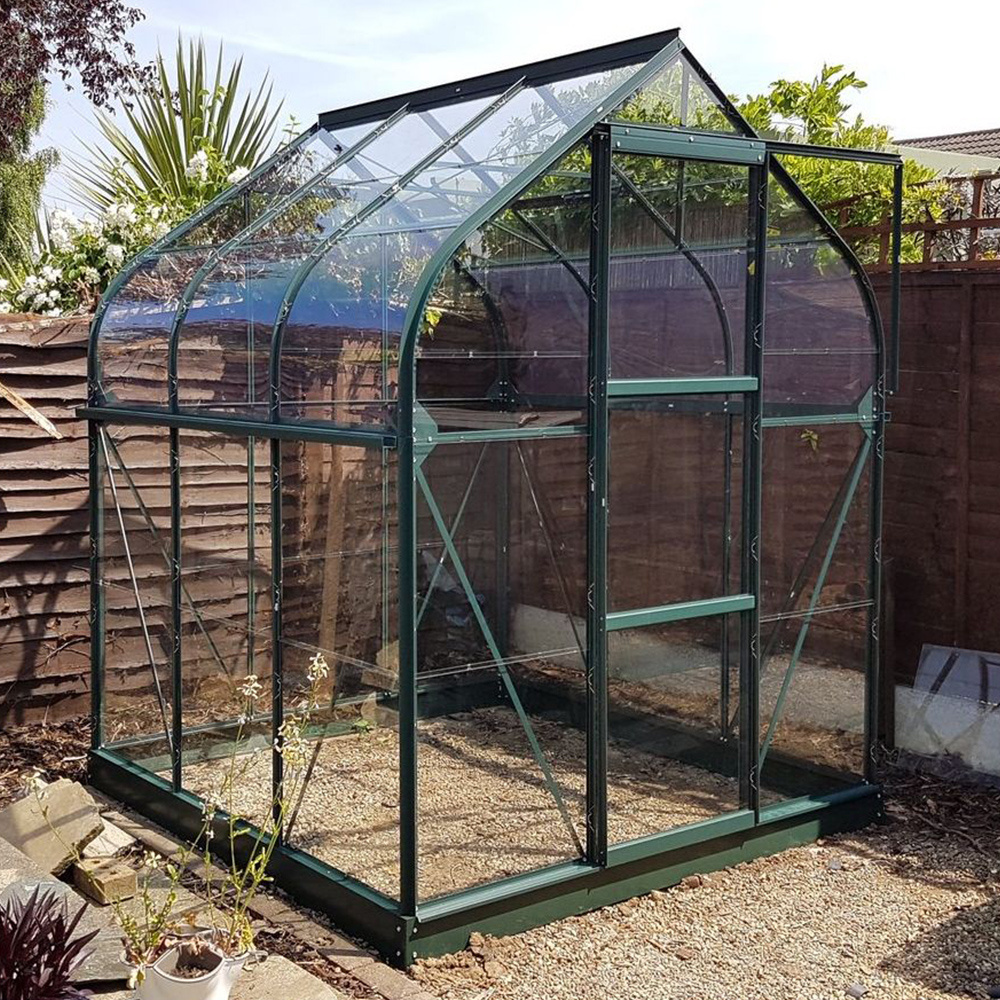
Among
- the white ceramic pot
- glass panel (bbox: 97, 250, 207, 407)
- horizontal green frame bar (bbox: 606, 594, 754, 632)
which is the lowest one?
the white ceramic pot

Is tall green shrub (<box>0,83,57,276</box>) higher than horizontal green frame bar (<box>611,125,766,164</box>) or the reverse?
higher

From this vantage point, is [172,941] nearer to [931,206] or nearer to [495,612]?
[495,612]

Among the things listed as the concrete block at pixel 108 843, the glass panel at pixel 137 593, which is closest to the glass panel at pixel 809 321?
the glass panel at pixel 137 593

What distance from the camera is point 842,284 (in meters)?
5.07

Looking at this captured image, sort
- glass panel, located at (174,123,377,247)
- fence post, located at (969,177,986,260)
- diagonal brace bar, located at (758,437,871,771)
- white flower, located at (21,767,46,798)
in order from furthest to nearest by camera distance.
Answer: fence post, located at (969,177,986,260)
glass panel, located at (174,123,377,247)
diagonal brace bar, located at (758,437,871,771)
white flower, located at (21,767,46,798)

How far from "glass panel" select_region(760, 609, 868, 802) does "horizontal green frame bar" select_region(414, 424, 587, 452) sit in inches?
48.4

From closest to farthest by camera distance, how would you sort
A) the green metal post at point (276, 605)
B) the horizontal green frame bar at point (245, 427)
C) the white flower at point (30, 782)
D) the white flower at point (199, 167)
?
the horizontal green frame bar at point (245, 427)
the green metal post at point (276, 605)
the white flower at point (30, 782)
the white flower at point (199, 167)

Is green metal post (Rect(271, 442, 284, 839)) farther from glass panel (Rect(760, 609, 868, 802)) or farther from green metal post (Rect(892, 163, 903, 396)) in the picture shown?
green metal post (Rect(892, 163, 903, 396))

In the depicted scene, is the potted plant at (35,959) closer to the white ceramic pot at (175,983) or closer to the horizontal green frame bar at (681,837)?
the white ceramic pot at (175,983)

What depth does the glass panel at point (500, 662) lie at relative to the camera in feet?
14.1

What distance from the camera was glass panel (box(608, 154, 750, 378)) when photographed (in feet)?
14.9

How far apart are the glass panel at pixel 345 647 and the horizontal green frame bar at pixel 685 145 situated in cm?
131

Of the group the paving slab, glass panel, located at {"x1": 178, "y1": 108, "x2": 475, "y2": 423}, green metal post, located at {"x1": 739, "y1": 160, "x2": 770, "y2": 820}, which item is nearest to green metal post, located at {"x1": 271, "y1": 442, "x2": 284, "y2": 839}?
glass panel, located at {"x1": 178, "y1": 108, "x2": 475, "y2": 423}

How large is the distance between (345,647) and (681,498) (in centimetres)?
131
